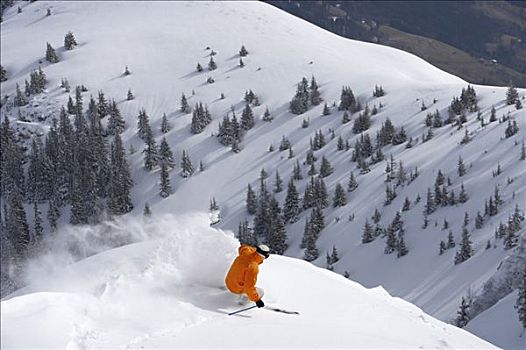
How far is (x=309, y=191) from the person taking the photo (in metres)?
44.0

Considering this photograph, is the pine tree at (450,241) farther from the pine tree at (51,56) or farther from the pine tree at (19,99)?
the pine tree at (51,56)

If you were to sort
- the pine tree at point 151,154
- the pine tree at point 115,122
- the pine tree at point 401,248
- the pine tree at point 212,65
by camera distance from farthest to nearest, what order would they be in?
the pine tree at point 212,65, the pine tree at point 115,122, the pine tree at point 151,154, the pine tree at point 401,248

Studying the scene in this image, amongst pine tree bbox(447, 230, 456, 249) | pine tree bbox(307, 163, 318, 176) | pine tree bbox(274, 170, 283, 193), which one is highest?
pine tree bbox(447, 230, 456, 249)

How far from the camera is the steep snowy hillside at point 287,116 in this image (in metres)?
32.4

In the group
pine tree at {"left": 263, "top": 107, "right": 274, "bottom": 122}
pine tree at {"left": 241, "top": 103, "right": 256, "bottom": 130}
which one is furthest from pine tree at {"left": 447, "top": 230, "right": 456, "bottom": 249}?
pine tree at {"left": 241, "top": 103, "right": 256, "bottom": 130}

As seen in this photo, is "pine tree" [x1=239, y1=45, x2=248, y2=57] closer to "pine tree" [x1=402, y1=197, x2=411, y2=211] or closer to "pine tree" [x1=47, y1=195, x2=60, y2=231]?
"pine tree" [x1=47, y1=195, x2=60, y2=231]

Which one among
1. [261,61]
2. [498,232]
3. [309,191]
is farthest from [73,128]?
[498,232]

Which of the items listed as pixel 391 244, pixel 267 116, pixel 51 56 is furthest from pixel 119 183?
pixel 391 244

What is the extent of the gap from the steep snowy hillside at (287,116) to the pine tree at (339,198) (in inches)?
13.4

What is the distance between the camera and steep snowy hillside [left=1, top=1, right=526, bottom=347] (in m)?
32.4

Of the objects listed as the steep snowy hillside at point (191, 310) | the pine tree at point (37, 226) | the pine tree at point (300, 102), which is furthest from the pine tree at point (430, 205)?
the pine tree at point (37, 226)

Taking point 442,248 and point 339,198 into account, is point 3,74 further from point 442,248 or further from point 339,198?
point 442,248

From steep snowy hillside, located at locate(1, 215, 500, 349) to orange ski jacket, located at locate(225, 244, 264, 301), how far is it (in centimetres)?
28

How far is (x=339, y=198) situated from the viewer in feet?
138
